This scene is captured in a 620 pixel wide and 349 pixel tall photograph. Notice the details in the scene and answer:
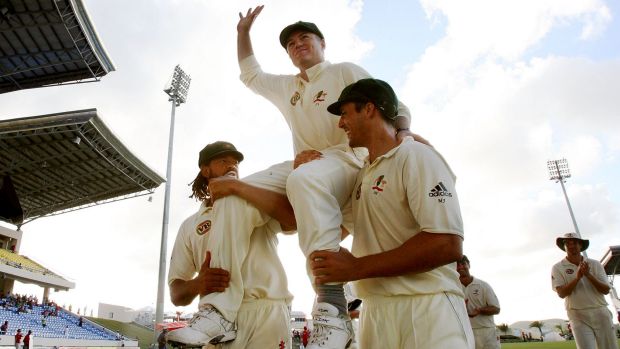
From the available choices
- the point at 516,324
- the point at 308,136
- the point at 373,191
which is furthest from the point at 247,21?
the point at 516,324

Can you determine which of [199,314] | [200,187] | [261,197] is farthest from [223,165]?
[199,314]

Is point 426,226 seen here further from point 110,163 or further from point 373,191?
point 110,163

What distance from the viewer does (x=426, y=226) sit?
1906 mm

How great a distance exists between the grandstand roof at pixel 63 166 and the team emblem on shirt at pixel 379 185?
2167 cm

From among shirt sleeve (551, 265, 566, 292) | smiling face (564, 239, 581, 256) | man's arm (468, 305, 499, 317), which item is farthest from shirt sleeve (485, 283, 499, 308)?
smiling face (564, 239, 581, 256)

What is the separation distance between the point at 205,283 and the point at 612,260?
107 feet

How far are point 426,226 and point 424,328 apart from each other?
442mm

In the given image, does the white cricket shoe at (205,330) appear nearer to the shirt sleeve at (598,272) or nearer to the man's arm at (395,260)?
the man's arm at (395,260)

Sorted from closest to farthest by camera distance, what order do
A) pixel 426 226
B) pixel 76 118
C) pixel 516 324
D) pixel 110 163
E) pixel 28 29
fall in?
pixel 426 226 → pixel 28 29 → pixel 76 118 → pixel 110 163 → pixel 516 324

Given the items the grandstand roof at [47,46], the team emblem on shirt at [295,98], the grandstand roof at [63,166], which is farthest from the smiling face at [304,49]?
the grandstand roof at [63,166]

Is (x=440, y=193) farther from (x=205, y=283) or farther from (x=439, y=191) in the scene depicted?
(x=205, y=283)

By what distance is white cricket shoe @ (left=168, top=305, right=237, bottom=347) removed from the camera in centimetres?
235

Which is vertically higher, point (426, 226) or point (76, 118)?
point (76, 118)

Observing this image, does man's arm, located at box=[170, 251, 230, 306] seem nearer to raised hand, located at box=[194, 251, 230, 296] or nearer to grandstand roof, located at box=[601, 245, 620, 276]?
raised hand, located at box=[194, 251, 230, 296]
